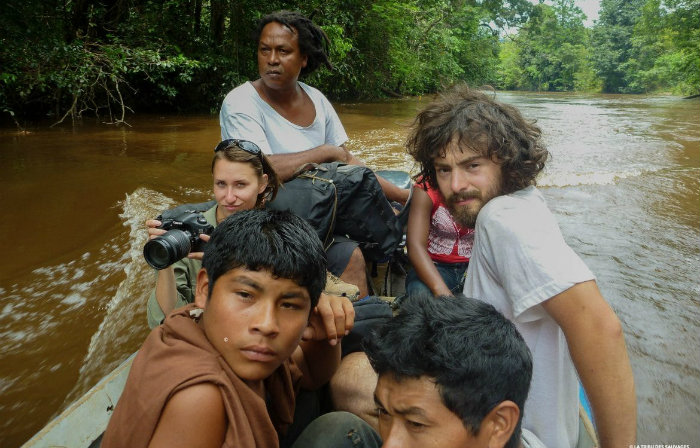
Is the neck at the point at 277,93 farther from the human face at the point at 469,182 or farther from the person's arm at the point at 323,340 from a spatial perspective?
the person's arm at the point at 323,340

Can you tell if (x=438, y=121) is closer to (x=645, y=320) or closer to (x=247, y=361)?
(x=247, y=361)

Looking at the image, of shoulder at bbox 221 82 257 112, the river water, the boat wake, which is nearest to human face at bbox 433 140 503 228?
shoulder at bbox 221 82 257 112

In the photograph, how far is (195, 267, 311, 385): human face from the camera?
1.12 meters

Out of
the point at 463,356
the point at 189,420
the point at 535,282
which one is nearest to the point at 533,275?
the point at 535,282

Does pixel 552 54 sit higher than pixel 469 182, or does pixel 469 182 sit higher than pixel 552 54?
pixel 552 54

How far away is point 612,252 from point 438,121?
11.0 feet

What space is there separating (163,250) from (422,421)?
0.95 meters

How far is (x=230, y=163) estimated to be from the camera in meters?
2.10

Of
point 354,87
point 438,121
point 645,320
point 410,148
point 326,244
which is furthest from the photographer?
point 354,87

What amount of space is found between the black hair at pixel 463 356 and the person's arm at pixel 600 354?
14cm

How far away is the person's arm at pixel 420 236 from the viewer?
2.15 metres

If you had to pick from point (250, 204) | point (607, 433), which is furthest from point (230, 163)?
point (607, 433)

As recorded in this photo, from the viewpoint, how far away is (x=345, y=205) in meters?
2.34

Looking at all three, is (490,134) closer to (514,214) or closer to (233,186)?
(514,214)
